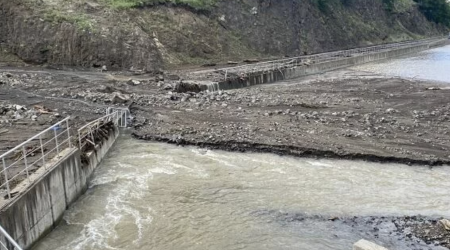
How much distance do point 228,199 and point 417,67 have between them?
48.8 meters

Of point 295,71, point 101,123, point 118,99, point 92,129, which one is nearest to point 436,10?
point 295,71

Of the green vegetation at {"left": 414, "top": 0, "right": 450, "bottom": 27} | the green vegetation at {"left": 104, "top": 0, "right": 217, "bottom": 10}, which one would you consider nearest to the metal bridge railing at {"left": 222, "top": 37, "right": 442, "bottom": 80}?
the green vegetation at {"left": 104, "top": 0, "right": 217, "bottom": 10}

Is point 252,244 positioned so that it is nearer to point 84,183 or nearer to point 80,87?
point 84,183

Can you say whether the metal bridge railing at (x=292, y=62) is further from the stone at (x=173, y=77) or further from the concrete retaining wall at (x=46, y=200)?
the concrete retaining wall at (x=46, y=200)

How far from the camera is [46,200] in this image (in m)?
12.8

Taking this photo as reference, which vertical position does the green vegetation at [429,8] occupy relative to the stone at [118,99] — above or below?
above

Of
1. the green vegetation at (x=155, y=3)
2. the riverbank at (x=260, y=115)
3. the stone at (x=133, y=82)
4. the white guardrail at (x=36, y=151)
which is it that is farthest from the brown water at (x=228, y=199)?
the green vegetation at (x=155, y=3)

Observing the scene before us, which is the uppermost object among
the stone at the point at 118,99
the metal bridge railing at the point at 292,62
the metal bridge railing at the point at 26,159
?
the metal bridge railing at the point at 292,62

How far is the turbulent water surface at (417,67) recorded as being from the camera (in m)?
48.2

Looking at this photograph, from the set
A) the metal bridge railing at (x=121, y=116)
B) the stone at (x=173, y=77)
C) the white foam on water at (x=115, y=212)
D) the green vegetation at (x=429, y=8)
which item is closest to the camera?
the white foam on water at (x=115, y=212)

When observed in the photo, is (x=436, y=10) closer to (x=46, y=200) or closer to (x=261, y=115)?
(x=261, y=115)

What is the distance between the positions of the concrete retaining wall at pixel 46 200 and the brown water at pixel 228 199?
0.40 metres

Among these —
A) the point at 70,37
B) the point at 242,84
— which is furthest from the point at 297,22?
the point at 70,37

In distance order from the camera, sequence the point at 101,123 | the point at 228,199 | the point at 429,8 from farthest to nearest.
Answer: the point at 429,8
the point at 101,123
the point at 228,199
